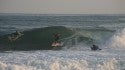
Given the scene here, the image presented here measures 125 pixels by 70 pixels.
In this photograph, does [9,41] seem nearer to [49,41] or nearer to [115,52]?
[49,41]

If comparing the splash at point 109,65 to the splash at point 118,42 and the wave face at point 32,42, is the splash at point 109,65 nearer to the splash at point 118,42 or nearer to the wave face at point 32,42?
the splash at point 118,42

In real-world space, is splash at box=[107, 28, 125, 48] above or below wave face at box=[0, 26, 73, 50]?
above

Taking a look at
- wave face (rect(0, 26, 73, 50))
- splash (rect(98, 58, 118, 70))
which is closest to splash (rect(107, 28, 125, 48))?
wave face (rect(0, 26, 73, 50))

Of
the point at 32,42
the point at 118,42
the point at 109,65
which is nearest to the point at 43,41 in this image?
the point at 32,42

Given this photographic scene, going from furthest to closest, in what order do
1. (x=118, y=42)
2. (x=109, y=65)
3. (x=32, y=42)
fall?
(x=32, y=42)
(x=118, y=42)
(x=109, y=65)

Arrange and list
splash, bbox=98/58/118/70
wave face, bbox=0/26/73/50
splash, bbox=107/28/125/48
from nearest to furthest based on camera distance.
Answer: splash, bbox=98/58/118/70, splash, bbox=107/28/125/48, wave face, bbox=0/26/73/50

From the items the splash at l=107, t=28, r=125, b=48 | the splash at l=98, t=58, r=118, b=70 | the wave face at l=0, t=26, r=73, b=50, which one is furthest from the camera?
the wave face at l=0, t=26, r=73, b=50

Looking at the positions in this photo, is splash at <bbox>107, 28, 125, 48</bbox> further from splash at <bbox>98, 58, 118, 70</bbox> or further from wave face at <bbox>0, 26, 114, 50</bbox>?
splash at <bbox>98, 58, 118, 70</bbox>

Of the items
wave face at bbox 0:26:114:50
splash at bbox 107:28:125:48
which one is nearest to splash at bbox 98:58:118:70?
splash at bbox 107:28:125:48

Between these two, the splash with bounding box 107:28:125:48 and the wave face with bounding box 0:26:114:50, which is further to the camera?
the wave face with bounding box 0:26:114:50

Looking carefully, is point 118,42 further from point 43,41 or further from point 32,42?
point 32,42

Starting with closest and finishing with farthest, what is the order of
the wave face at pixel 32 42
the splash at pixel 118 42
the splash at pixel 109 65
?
the splash at pixel 109 65, the splash at pixel 118 42, the wave face at pixel 32 42

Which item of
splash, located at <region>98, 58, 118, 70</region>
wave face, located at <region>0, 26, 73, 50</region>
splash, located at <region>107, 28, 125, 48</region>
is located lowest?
wave face, located at <region>0, 26, 73, 50</region>

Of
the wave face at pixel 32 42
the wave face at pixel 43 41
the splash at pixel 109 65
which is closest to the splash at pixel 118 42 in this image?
the wave face at pixel 43 41
